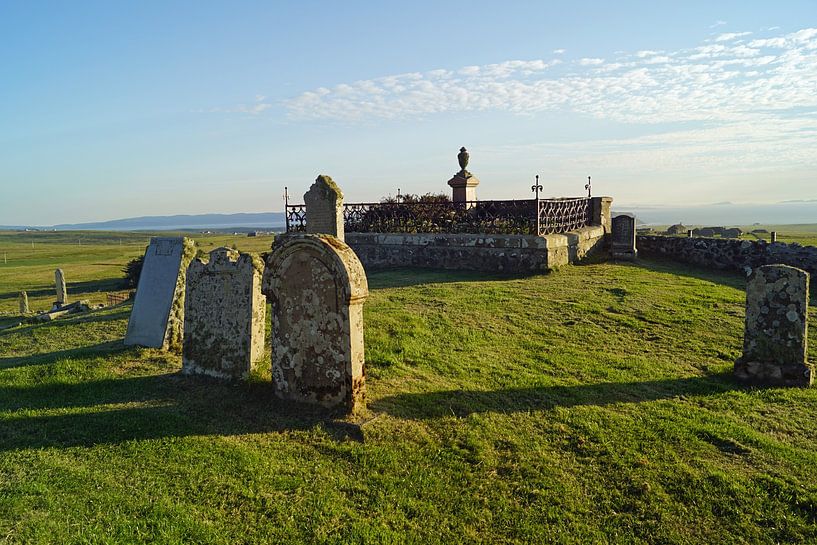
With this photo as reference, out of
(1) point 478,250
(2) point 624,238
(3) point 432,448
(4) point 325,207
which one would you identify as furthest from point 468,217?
(3) point 432,448

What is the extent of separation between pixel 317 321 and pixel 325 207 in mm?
9519

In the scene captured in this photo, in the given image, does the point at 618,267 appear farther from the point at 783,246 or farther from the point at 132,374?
the point at 132,374

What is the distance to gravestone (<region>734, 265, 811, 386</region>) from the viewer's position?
7277 millimetres

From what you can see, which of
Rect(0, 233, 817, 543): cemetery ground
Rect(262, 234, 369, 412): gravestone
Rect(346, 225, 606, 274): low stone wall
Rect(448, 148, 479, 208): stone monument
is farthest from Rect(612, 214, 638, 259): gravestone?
Rect(262, 234, 369, 412): gravestone

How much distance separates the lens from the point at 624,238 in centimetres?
1698

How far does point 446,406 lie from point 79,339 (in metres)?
7.84

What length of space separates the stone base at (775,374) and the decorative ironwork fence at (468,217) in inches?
296

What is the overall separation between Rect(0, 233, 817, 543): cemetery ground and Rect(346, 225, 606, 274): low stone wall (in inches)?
210

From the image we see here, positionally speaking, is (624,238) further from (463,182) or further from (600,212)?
(463,182)

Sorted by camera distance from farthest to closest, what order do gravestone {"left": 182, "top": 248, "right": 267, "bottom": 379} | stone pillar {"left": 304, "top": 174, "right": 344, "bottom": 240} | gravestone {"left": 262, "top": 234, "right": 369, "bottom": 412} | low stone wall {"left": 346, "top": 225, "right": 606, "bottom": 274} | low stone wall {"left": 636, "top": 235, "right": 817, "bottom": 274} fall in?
stone pillar {"left": 304, "top": 174, "right": 344, "bottom": 240}, low stone wall {"left": 636, "top": 235, "right": 817, "bottom": 274}, low stone wall {"left": 346, "top": 225, "right": 606, "bottom": 274}, gravestone {"left": 182, "top": 248, "right": 267, "bottom": 379}, gravestone {"left": 262, "top": 234, "right": 369, "bottom": 412}

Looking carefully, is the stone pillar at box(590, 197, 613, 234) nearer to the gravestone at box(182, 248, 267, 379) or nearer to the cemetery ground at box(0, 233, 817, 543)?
the cemetery ground at box(0, 233, 817, 543)

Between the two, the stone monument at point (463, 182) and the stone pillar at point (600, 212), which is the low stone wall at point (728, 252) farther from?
the stone monument at point (463, 182)

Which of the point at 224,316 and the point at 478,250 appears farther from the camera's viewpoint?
the point at 478,250

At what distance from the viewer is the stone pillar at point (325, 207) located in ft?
49.6
